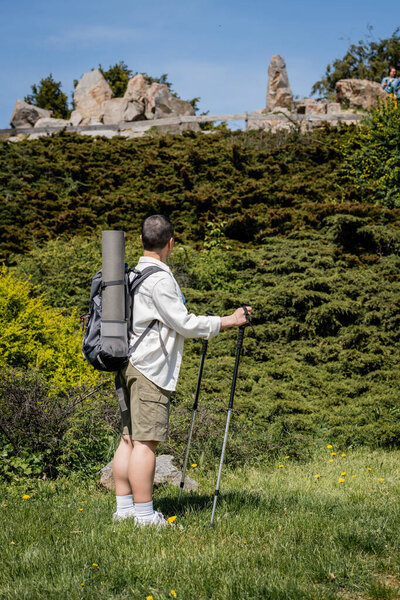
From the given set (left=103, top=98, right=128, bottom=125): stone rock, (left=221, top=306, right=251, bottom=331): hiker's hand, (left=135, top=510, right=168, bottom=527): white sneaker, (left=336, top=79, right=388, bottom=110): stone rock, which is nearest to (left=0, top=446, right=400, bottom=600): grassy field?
(left=135, top=510, right=168, bottom=527): white sneaker

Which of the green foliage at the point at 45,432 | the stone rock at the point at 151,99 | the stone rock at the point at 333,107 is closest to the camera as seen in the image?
the green foliage at the point at 45,432

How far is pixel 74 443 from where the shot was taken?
507 centimetres

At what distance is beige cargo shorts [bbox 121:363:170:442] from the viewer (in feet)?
10.8

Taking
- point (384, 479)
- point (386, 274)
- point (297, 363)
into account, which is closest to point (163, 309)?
point (384, 479)

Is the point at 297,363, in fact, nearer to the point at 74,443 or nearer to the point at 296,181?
the point at 74,443

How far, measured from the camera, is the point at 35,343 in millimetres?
6535

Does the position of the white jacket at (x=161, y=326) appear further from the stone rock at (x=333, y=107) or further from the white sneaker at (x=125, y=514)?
the stone rock at (x=333, y=107)

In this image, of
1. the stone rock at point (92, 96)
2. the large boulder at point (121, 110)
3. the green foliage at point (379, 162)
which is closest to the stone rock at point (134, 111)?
the large boulder at point (121, 110)

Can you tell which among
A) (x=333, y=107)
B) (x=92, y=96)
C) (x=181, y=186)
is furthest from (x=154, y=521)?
(x=92, y=96)

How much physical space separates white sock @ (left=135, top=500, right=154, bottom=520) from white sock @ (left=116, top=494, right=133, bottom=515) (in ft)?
0.47

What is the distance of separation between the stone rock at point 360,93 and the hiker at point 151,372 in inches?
999

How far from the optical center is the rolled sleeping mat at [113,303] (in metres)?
3.22

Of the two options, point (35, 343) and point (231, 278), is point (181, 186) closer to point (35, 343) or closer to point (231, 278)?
point (231, 278)

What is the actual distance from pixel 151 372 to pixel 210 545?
1023mm
